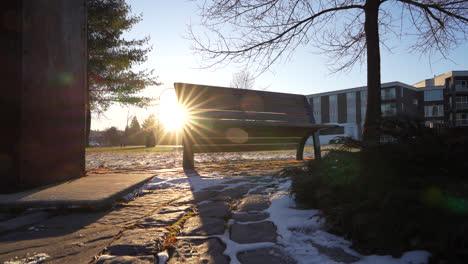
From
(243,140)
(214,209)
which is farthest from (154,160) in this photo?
(214,209)

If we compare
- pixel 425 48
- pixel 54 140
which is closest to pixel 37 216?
pixel 54 140

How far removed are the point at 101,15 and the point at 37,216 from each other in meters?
11.4

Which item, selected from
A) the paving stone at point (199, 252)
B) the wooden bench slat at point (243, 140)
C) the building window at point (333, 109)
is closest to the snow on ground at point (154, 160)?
the wooden bench slat at point (243, 140)

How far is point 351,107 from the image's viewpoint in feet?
138

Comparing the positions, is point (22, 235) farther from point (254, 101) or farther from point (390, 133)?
point (254, 101)

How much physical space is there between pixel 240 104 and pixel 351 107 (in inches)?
1661

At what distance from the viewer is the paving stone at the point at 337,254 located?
46.3 inches

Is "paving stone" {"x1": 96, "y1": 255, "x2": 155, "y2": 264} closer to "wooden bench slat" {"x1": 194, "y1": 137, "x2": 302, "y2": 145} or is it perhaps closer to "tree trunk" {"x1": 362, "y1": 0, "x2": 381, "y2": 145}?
"wooden bench slat" {"x1": 194, "y1": 137, "x2": 302, "y2": 145}

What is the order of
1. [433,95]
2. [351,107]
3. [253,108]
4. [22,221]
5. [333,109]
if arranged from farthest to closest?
1. [333,109]
2. [433,95]
3. [351,107]
4. [253,108]
5. [22,221]

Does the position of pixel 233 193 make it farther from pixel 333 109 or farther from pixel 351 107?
pixel 333 109

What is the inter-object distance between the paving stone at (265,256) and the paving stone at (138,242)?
19.7 inches

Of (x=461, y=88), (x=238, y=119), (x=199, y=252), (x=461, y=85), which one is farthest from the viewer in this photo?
(x=461, y=85)

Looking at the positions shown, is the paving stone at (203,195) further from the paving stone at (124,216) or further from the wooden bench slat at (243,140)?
the wooden bench slat at (243,140)

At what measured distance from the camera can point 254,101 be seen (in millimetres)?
4938
